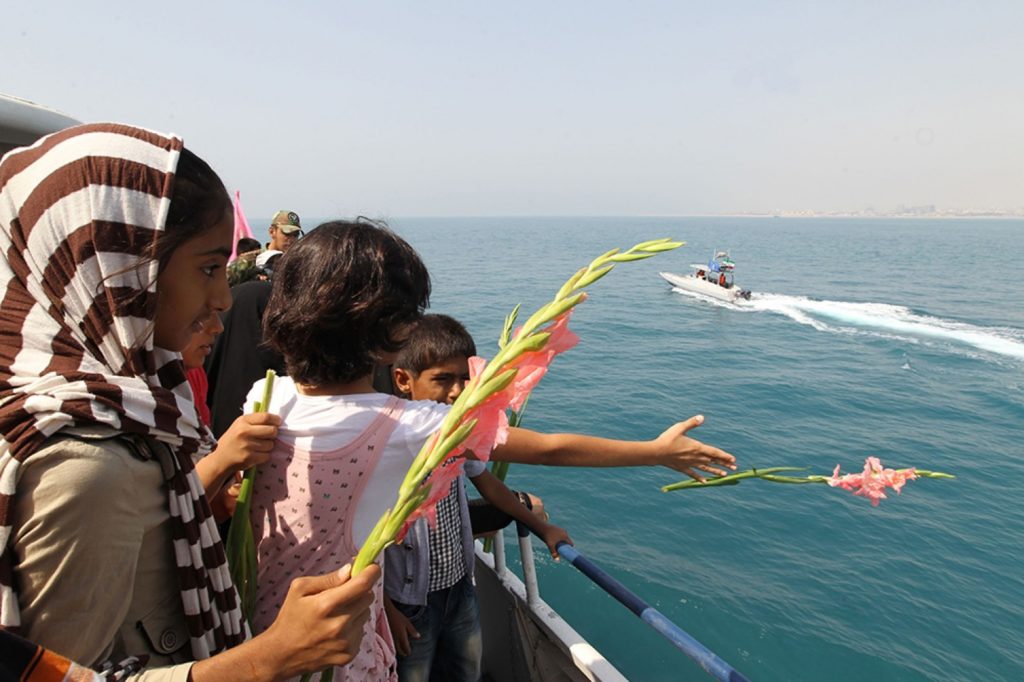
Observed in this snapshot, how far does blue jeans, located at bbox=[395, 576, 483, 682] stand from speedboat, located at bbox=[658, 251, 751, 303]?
33.0 metres

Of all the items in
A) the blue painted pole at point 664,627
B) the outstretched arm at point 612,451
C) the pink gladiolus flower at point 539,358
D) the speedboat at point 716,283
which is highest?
the pink gladiolus flower at point 539,358

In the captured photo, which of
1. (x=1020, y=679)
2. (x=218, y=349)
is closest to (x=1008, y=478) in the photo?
(x=1020, y=679)

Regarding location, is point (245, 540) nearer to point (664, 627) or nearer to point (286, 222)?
point (664, 627)

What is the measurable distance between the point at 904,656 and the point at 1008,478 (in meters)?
7.75

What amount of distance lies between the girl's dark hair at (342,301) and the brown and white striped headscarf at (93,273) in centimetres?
35

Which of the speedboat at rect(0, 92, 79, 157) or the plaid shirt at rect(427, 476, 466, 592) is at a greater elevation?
the speedboat at rect(0, 92, 79, 157)

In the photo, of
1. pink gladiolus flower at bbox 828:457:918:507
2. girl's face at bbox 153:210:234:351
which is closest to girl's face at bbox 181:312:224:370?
girl's face at bbox 153:210:234:351

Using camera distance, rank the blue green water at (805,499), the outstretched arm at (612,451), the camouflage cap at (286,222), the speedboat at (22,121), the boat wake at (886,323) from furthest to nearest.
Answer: the boat wake at (886,323) → the blue green water at (805,499) → the camouflage cap at (286,222) → the speedboat at (22,121) → the outstretched arm at (612,451)

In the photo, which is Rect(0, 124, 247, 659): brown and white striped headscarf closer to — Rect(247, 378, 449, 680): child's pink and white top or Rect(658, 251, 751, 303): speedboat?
Rect(247, 378, 449, 680): child's pink and white top

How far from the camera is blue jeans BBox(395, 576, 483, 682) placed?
2086mm

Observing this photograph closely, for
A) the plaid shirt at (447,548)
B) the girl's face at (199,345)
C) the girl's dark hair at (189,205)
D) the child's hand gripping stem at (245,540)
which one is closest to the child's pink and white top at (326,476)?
the child's hand gripping stem at (245,540)

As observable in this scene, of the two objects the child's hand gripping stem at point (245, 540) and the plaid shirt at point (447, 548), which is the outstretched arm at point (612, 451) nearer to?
the child's hand gripping stem at point (245, 540)

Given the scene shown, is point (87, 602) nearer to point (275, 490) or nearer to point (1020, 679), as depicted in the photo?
point (275, 490)

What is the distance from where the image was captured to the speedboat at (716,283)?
33.2 meters
